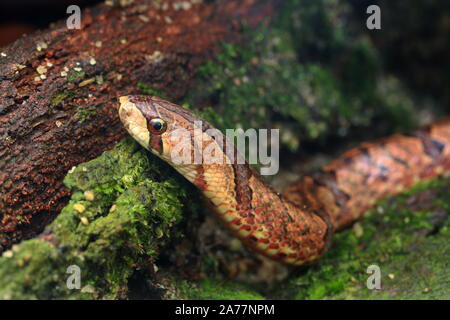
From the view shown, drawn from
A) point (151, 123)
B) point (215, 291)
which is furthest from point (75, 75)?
point (215, 291)

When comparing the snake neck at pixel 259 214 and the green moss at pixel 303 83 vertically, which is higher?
the green moss at pixel 303 83

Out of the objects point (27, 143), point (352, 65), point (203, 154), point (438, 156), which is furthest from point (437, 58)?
point (27, 143)

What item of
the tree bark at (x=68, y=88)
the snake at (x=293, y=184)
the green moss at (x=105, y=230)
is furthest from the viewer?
the snake at (x=293, y=184)

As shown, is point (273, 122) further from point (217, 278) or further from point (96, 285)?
point (96, 285)

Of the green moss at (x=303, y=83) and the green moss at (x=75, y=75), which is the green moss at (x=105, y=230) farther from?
the green moss at (x=303, y=83)

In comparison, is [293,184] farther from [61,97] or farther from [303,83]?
[61,97]

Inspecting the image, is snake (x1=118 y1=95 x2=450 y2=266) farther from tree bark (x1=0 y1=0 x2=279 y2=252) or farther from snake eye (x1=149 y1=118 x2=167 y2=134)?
tree bark (x1=0 y1=0 x2=279 y2=252)

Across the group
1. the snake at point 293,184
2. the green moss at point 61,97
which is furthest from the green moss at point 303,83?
the green moss at point 61,97
